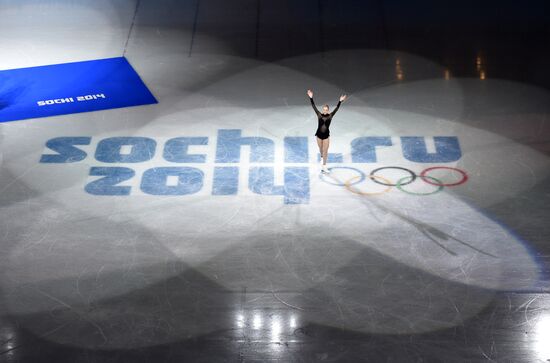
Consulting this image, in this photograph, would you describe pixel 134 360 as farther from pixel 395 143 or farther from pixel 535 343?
pixel 395 143

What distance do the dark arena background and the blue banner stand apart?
2.3 inches

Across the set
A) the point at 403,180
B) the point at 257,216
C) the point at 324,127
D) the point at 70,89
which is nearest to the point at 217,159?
the point at 257,216

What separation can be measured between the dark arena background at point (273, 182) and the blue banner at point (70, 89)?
6cm

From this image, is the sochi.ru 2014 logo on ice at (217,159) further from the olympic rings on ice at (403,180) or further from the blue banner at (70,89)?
the blue banner at (70,89)

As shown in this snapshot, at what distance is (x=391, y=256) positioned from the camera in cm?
1429

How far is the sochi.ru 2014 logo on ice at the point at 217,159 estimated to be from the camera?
1625cm

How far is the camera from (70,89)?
19.7 metres

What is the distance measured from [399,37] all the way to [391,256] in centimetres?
960

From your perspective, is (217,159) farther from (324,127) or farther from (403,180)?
(403,180)

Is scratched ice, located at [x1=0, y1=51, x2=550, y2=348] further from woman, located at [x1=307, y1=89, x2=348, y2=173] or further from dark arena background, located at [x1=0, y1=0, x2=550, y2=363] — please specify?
woman, located at [x1=307, y1=89, x2=348, y2=173]

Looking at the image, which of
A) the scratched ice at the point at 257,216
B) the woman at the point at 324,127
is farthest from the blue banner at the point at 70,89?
the woman at the point at 324,127

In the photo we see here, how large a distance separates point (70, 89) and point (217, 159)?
4791 millimetres

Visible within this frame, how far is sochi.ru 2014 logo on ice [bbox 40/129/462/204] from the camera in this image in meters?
16.2

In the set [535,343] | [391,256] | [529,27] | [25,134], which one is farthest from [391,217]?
[529,27]
